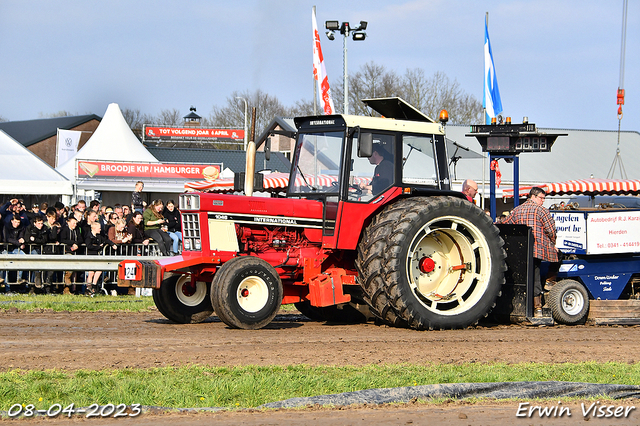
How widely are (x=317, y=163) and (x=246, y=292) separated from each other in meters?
1.90

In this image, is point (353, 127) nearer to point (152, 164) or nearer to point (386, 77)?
point (152, 164)

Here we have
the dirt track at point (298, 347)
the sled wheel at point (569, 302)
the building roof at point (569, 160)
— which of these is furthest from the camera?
the building roof at point (569, 160)

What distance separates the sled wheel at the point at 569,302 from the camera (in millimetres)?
10141

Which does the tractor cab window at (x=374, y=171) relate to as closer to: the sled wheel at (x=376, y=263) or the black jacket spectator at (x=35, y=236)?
the sled wheel at (x=376, y=263)

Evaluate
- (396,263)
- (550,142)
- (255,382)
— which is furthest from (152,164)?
(255,382)

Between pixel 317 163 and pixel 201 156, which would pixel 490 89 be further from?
pixel 201 156

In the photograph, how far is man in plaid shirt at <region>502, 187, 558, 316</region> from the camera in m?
9.98

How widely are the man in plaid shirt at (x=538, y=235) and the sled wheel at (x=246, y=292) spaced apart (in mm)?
3581

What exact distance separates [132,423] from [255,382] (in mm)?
1220

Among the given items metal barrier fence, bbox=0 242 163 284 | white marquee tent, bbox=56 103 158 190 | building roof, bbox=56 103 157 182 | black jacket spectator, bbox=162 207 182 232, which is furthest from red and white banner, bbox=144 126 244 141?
metal barrier fence, bbox=0 242 163 284

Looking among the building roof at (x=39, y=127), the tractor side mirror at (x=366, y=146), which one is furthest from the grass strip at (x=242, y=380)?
the building roof at (x=39, y=127)

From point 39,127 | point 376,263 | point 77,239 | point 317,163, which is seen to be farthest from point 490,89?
point 39,127

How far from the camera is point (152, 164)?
28656mm

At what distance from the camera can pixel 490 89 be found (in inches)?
819
